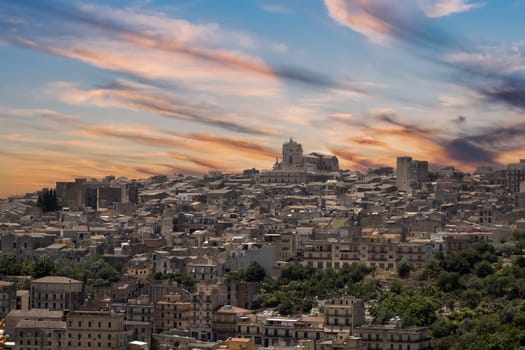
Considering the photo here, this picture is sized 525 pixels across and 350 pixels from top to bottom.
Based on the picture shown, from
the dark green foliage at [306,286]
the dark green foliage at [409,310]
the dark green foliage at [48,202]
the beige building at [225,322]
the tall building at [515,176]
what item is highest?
the tall building at [515,176]

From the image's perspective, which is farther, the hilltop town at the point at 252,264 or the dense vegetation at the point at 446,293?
the hilltop town at the point at 252,264

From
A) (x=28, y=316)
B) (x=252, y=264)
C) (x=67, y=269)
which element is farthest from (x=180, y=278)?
(x=28, y=316)

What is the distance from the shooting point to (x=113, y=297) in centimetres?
5628

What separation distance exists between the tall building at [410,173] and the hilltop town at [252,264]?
335mm

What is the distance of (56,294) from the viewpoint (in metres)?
55.7

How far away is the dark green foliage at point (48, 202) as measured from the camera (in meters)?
82.4

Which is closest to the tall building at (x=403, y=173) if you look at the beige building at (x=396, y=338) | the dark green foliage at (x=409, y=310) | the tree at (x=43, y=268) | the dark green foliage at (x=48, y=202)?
the dark green foliage at (x=48, y=202)

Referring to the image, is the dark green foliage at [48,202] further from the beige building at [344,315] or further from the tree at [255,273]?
the beige building at [344,315]

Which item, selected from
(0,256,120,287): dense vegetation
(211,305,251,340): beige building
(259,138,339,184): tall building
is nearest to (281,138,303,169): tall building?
(259,138,339,184): tall building

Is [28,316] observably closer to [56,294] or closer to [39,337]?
[39,337]

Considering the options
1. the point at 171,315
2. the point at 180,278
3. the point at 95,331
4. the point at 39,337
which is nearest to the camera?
Result: the point at 95,331

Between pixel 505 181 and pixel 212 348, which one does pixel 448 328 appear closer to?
pixel 212 348

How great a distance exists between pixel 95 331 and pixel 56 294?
613 centimetres

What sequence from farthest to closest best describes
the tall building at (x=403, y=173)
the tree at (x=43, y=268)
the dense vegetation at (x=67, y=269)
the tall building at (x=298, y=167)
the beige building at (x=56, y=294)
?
the tall building at (x=298, y=167)
the tall building at (x=403, y=173)
the tree at (x=43, y=268)
the dense vegetation at (x=67, y=269)
the beige building at (x=56, y=294)
